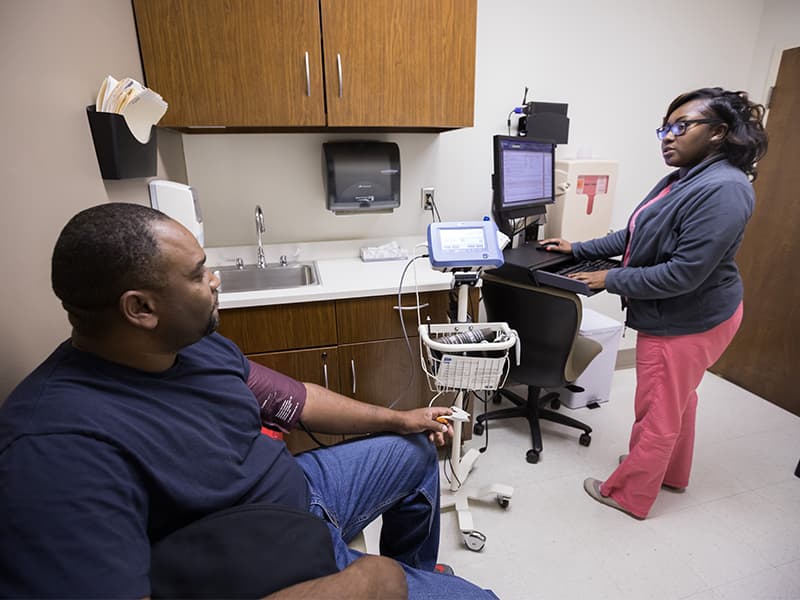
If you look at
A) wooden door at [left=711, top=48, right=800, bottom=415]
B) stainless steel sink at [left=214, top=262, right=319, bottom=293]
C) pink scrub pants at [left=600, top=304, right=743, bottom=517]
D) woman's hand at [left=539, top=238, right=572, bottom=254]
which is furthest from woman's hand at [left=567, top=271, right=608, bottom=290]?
wooden door at [left=711, top=48, right=800, bottom=415]

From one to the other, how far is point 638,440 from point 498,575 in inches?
28.8

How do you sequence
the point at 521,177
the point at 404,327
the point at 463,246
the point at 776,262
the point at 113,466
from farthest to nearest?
the point at 776,262 < the point at 521,177 < the point at 404,327 < the point at 463,246 < the point at 113,466

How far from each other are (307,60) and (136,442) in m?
1.50

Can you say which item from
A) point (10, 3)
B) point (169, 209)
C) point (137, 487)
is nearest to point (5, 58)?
point (10, 3)

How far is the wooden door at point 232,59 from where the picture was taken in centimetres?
157

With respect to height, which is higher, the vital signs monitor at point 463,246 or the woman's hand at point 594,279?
the vital signs monitor at point 463,246

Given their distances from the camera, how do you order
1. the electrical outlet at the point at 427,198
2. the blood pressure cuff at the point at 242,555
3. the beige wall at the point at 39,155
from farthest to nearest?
1. the electrical outlet at the point at 427,198
2. the beige wall at the point at 39,155
3. the blood pressure cuff at the point at 242,555

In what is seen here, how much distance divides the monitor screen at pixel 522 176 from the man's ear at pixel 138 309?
1421mm

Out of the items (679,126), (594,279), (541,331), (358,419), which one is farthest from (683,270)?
(358,419)

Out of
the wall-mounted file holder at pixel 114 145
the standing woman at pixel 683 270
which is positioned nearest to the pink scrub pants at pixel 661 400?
the standing woman at pixel 683 270

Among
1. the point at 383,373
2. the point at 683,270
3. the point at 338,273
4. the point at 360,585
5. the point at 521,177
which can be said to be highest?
the point at 521,177

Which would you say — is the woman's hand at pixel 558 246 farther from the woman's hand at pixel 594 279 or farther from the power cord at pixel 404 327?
the power cord at pixel 404 327

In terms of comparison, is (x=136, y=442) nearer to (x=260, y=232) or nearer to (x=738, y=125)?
(x=260, y=232)

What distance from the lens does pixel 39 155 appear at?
3.19ft
